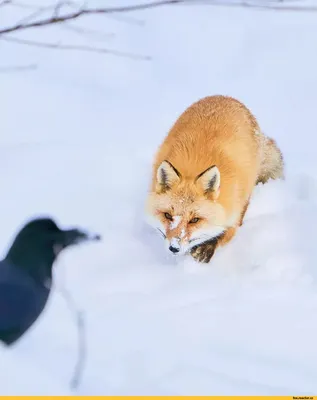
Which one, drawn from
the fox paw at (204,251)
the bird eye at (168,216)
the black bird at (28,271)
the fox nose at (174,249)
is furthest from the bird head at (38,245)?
the fox paw at (204,251)

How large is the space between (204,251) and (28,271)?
4.68 ft

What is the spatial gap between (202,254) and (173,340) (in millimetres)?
944

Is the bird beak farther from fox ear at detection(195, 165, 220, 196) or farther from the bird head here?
fox ear at detection(195, 165, 220, 196)

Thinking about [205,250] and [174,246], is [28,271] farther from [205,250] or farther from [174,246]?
[205,250]

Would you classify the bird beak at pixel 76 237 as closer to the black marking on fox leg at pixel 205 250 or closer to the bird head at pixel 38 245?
the bird head at pixel 38 245

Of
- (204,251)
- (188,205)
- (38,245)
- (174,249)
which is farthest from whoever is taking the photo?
(204,251)

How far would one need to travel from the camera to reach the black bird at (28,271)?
238 centimetres

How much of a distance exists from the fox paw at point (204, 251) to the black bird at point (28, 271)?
1228 millimetres

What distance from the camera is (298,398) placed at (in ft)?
8.02

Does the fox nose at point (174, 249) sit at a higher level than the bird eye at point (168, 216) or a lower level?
lower

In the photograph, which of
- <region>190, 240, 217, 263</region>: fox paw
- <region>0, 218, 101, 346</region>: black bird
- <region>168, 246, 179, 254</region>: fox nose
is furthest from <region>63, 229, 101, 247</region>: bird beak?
<region>190, 240, 217, 263</region>: fox paw

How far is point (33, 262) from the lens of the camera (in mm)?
2426

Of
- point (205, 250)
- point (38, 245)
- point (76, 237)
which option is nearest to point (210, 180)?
point (205, 250)

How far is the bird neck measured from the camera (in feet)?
7.95
